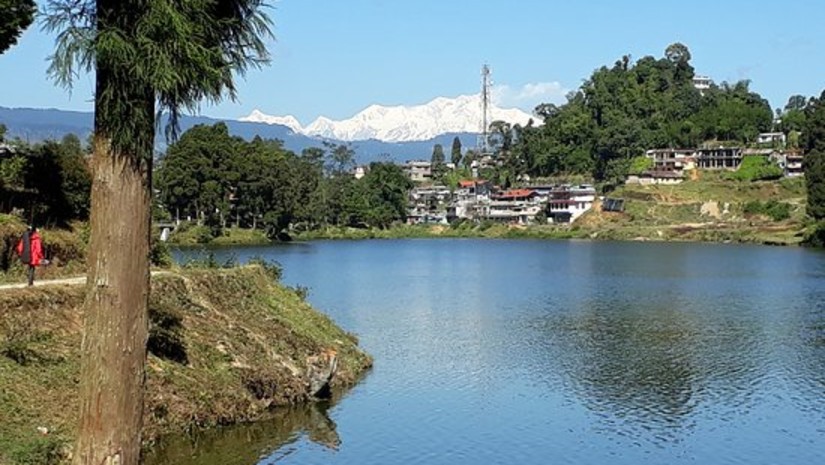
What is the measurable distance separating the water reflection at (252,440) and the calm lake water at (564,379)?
0.16 feet

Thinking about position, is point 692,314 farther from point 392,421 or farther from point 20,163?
point 20,163

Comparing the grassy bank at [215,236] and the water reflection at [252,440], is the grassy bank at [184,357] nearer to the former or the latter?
the water reflection at [252,440]

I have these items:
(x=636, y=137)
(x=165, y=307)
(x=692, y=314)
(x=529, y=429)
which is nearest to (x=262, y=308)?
(x=165, y=307)

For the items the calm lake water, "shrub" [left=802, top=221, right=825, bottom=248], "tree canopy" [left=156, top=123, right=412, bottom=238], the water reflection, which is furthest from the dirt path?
"shrub" [left=802, top=221, right=825, bottom=248]

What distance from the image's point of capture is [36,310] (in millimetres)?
18922

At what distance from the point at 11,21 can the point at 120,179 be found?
20997mm

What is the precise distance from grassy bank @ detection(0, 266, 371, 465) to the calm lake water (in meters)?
0.77

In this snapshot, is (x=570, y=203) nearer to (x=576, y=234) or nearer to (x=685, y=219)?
(x=576, y=234)

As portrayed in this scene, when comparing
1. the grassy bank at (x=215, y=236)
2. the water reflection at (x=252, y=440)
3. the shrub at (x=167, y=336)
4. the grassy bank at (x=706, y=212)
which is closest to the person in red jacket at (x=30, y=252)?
the shrub at (x=167, y=336)

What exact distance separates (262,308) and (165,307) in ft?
18.3

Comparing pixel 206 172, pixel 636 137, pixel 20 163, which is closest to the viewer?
pixel 20 163

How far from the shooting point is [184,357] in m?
21.0

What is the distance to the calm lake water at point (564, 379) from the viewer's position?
21.4m

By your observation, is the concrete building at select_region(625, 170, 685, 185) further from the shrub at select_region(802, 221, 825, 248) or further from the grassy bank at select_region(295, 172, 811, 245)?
the shrub at select_region(802, 221, 825, 248)
